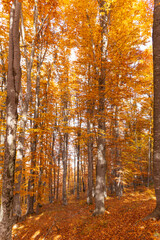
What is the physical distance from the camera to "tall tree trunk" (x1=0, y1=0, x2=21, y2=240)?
139 inches

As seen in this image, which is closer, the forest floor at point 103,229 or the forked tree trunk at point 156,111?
the forest floor at point 103,229

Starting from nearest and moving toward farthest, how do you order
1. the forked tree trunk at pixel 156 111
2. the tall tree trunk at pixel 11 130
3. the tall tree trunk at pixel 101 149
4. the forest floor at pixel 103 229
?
the tall tree trunk at pixel 11 130
the forest floor at pixel 103 229
the forked tree trunk at pixel 156 111
the tall tree trunk at pixel 101 149

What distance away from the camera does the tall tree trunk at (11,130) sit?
3.53 metres

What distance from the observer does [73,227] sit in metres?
6.45

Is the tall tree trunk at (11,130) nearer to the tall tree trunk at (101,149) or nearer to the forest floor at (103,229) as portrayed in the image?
the forest floor at (103,229)

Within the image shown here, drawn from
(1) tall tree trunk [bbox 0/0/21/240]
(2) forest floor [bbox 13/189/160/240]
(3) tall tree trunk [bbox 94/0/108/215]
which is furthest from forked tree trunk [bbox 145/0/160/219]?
(1) tall tree trunk [bbox 0/0/21/240]

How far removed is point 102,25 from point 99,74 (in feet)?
9.87

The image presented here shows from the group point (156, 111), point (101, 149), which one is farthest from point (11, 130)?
point (101, 149)

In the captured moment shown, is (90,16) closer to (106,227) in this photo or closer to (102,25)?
(102,25)

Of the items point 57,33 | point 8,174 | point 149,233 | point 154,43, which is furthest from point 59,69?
point 149,233

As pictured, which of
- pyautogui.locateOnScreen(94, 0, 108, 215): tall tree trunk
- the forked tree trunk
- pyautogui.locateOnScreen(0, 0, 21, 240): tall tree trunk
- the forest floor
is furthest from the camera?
pyautogui.locateOnScreen(94, 0, 108, 215): tall tree trunk

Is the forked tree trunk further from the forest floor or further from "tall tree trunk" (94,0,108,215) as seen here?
"tall tree trunk" (94,0,108,215)

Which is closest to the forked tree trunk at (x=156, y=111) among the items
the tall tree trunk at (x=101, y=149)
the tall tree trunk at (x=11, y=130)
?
the tall tree trunk at (x=101, y=149)

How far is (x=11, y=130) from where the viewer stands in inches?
154
